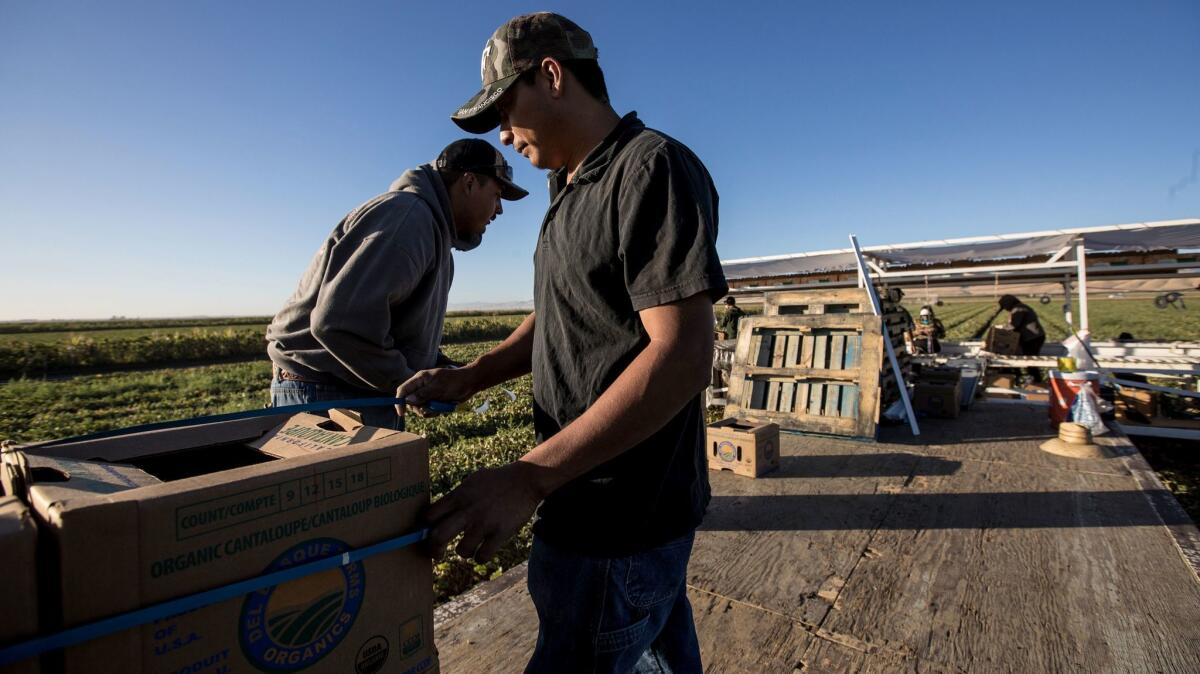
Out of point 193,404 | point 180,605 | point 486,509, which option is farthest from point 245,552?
Result: point 193,404

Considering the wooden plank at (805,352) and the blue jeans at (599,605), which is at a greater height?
the wooden plank at (805,352)

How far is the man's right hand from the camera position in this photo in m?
1.79

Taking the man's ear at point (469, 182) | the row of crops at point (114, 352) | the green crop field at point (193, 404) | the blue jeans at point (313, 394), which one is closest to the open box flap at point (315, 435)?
the blue jeans at point (313, 394)

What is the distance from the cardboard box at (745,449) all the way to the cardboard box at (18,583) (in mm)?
4678

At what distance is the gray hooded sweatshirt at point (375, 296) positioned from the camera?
2.40 metres

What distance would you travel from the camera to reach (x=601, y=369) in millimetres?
1355

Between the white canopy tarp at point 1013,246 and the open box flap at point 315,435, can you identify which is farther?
the white canopy tarp at point 1013,246

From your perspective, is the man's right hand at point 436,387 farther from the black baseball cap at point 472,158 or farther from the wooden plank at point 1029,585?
the wooden plank at point 1029,585

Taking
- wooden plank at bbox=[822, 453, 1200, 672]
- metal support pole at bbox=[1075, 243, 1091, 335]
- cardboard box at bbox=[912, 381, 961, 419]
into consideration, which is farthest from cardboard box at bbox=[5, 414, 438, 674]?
metal support pole at bbox=[1075, 243, 1091, 335]

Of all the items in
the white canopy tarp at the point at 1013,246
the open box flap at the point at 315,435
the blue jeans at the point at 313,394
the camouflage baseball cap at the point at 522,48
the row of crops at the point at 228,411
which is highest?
the white canopy tarp at the point at 1013,246

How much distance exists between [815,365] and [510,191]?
478 cm

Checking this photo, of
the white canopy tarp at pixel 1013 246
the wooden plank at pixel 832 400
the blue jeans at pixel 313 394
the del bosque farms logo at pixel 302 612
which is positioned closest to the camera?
the del bosque farms logo at pixel 302 612

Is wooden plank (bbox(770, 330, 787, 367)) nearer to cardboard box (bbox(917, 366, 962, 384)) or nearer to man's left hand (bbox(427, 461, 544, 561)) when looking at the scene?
cardboard box (bbox(917, 366, 962, 384))

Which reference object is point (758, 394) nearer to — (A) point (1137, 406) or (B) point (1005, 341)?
(A) point (1137, 406)
